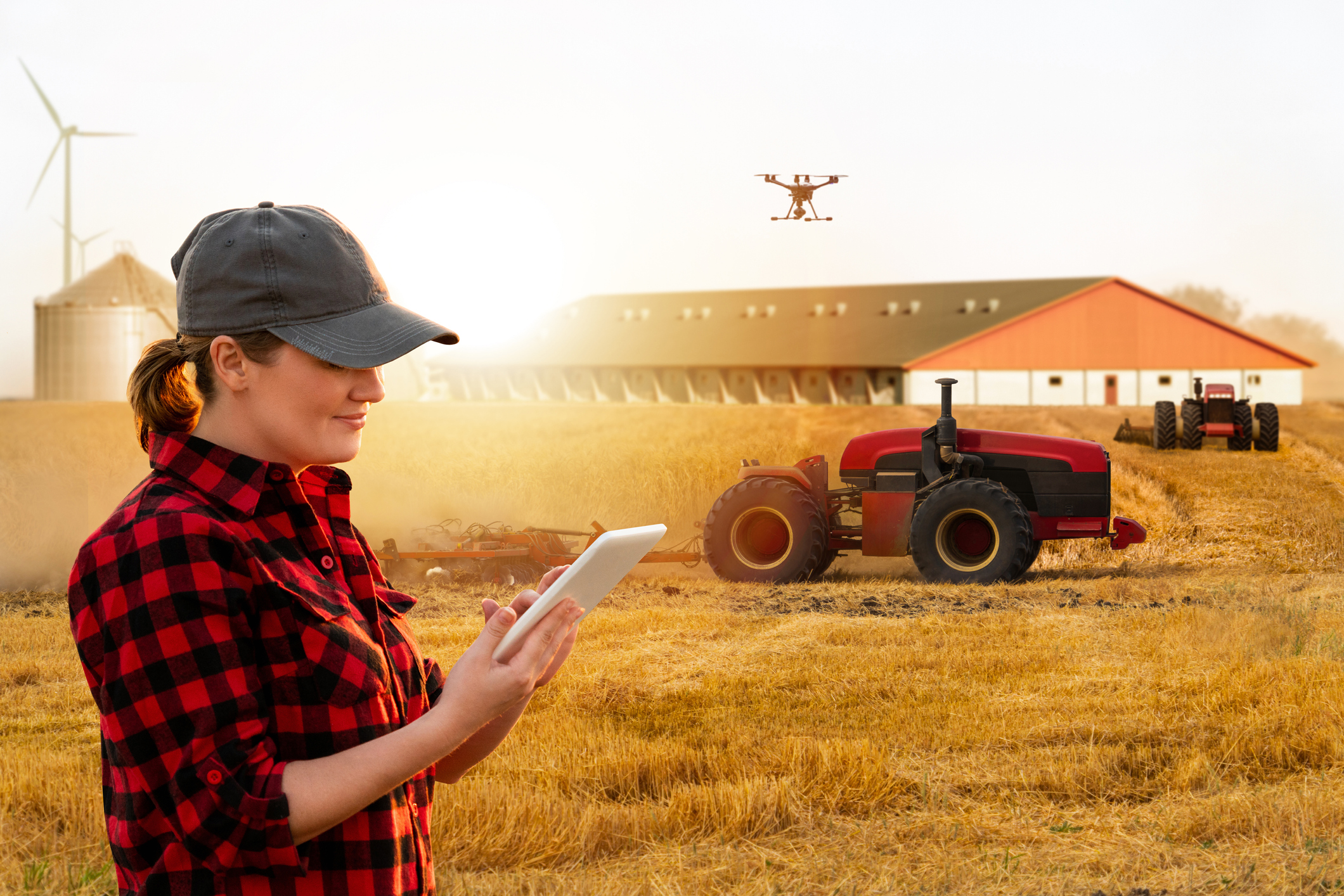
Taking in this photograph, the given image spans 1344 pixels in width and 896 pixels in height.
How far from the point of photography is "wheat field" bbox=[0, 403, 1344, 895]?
4.37 meters

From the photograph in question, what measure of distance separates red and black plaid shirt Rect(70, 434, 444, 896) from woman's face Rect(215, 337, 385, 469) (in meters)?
0.05

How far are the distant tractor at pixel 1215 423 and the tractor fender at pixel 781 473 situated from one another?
23.3ft

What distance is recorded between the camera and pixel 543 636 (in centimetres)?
163

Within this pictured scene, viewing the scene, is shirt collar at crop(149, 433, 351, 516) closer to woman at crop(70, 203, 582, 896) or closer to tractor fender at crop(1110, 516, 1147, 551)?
woman at crop(70, 203, 582, 896)

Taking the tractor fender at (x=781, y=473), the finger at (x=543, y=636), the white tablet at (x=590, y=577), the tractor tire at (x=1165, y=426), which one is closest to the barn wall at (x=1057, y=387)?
the tractor tire at (x=1165, y=426)

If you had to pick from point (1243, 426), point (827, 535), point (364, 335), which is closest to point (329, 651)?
point (364, 335)

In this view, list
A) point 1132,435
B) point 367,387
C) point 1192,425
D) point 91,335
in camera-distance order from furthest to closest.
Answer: point 91,335 < point 1132,435 < point 1192,425 < point 367,387

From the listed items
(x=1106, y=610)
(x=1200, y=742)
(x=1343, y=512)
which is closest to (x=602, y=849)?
(x=1200, y=742)

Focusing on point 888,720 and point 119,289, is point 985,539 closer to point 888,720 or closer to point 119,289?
point 888,720

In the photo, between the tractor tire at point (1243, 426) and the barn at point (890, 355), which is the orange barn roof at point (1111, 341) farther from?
the tractor tire at point (1243, 426)

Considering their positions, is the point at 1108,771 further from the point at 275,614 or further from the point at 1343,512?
the point at 1343,512

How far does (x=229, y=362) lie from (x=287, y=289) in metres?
0.14

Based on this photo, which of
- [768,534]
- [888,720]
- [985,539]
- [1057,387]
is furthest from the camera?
[1057,387]

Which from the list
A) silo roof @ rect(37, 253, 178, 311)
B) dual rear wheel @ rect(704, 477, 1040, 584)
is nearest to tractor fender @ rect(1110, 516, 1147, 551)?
dual rear wheel @ rect(704, 477, 1040, 584)
